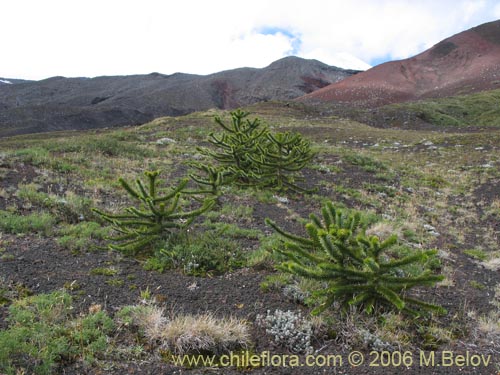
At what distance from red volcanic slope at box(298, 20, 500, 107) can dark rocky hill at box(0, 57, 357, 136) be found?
29.4 metres

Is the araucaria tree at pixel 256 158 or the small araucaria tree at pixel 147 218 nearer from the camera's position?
the small araucaria tree at pixel 147 218

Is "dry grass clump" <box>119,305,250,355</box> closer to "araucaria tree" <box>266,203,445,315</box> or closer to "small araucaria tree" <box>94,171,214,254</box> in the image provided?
"araucaria tree" <box>266,203,445,315</box>

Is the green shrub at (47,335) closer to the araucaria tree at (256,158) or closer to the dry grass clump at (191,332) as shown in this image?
the dry grass clump at (191,332)

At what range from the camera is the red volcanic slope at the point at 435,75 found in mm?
53438

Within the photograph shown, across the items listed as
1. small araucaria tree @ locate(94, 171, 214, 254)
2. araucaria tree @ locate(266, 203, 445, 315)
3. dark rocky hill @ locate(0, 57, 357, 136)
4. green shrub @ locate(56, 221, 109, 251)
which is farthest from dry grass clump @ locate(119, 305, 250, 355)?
dark rocky hill @ locate(0, 57, 357, 136)

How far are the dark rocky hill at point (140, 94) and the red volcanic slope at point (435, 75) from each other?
2944 centimetres

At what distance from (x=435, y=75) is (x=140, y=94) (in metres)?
66.2

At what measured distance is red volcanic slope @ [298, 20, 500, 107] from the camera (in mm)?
53438

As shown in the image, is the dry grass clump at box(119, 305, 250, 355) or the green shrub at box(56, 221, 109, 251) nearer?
the dry grass clump at box(119, 305, 250, 355)

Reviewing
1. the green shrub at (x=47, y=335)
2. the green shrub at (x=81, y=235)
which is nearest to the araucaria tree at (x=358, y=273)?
the green shrub at (x=47, y=335)

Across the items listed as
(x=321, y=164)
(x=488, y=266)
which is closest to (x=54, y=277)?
(x=488, y=266)

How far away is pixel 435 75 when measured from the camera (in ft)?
198

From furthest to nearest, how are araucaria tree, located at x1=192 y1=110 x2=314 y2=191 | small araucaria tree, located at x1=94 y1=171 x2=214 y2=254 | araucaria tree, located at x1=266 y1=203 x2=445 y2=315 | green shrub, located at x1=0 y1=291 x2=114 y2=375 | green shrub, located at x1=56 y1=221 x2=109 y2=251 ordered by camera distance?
araucaria tree, located at x1=192 y1=110 x2=314 y2=191, green shrub, located at x1=56 y1=221 x2=109 y2=251, small araucaria tree, located at x1=94 y1=171 x2=214 y2=254, araucaria tree, located at x1=266 y1=203 x2=445 y2=315, green shrub, located at x1=0 y1=291 x2=114 y2=375

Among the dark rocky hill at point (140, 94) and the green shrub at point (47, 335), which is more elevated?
the dark rocky hill at point (140, 94)
